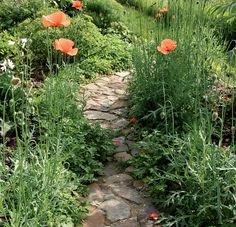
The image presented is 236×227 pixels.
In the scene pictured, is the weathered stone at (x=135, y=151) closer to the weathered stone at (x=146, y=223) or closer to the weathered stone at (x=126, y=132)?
the weathered stone at (x=126, y=132)

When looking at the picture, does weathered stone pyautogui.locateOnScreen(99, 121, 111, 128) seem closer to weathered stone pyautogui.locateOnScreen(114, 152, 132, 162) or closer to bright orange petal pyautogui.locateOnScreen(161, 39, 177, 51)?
weathered stone pyautogui.locateOnScreen(114, 152, 132, 162)

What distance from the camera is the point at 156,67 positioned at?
4.37 meters

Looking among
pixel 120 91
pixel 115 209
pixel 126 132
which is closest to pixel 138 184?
pixel 115 209

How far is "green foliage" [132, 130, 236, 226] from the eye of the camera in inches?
118

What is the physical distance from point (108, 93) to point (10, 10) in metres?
2.53

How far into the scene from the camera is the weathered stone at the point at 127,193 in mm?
3459

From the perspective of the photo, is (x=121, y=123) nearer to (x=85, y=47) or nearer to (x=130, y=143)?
(x=130, y=143)

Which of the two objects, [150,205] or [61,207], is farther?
[150,205]

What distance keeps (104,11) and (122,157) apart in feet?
13.7

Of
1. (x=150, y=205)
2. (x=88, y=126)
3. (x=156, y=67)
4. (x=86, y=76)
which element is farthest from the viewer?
(x=86, y=76)

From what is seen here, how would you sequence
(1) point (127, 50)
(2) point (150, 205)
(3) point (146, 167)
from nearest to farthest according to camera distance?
(2) point (150, 205) → (3) point (146, 167) → (1) point (127, 50)

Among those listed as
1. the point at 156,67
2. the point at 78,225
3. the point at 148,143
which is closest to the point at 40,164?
the point at 78,225

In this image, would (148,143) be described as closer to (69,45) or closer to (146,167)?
(146,167)

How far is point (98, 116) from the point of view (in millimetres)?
4715
